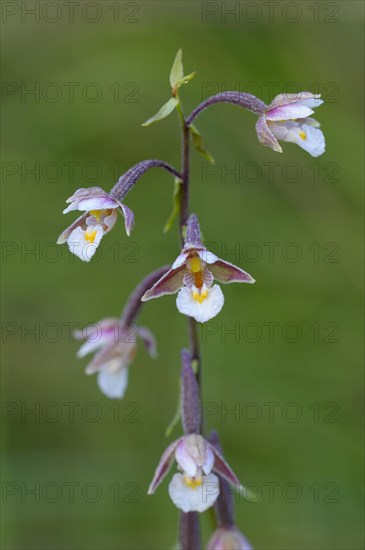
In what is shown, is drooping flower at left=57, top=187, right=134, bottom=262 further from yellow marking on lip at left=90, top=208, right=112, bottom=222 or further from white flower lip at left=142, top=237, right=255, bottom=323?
white flower lip at left=142, top=237, right=255, bottom=323

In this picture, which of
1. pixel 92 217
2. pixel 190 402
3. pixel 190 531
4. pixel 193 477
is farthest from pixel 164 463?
pixel 92 217

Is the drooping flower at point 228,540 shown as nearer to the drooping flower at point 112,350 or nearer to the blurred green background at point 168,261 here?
the drooping flower at point 112,350

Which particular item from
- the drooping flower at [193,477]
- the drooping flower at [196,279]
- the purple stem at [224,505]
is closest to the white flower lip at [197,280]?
the drooping flower at [196,279]

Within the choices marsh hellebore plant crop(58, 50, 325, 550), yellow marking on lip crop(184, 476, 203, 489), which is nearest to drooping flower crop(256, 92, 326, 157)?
marsh hellebore plant crop(58, 50, 325, 550)

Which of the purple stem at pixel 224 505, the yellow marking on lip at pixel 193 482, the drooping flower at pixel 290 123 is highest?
the drooping flower at pixel 290 123

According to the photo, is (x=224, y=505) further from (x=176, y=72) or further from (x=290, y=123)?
(x=176, y=72)

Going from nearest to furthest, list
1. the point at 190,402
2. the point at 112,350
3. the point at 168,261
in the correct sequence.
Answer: the point at 190,402
the point at 112,350
the point at 168,261
